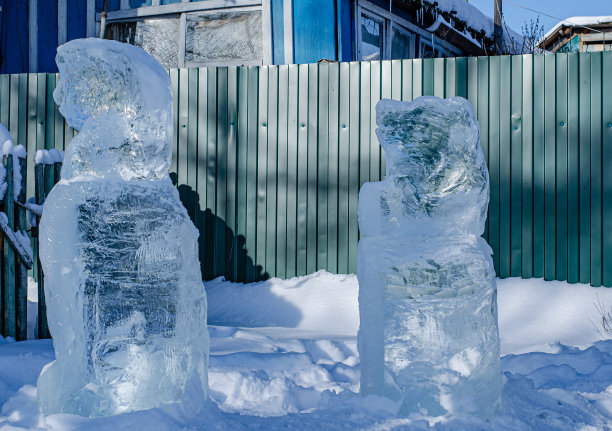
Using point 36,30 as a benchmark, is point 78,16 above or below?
above

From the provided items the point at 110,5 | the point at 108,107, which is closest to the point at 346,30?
the point at 110,5

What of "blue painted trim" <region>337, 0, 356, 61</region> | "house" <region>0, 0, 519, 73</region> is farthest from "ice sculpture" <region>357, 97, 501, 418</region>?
"blue painted trim" <region>337, 0, 356, 61</region>

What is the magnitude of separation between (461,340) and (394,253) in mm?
413

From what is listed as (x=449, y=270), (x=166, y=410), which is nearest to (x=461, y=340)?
(x=449, y=270)

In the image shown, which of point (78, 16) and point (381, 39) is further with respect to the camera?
point (381, 39)

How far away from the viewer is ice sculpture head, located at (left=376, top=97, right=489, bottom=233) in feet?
6.84

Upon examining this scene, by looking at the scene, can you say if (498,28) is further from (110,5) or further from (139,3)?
(110,5)

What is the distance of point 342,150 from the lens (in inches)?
214

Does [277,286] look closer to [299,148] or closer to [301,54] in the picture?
[299,148]

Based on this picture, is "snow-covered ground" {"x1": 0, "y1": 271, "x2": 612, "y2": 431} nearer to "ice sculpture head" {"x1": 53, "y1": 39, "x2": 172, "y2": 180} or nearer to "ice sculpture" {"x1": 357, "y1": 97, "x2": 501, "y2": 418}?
"ice sculpture" {"x1": 357, "y1": 97, "x2": 501, "y2": 418}

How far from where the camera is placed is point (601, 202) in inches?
197

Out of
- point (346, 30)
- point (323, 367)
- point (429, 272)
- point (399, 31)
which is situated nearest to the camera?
point (429, 272)

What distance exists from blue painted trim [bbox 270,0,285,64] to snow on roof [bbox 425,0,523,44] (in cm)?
391

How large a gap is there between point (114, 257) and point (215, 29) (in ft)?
21.6
